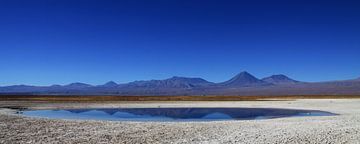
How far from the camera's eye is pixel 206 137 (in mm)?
17406

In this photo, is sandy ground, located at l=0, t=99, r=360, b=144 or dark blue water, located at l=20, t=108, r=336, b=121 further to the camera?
dark blue water, located at l=20, t=108, r=336, b=121

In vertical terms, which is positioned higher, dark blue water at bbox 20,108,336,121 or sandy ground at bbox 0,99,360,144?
dark blue water at bbox 20,108,336,121

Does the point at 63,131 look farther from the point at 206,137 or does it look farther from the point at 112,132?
the point at 206,137

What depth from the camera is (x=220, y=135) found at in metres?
18.0

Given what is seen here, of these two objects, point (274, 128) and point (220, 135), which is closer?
point (220, 135)

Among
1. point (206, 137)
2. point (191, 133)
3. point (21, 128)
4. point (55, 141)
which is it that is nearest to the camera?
point (55, 141)

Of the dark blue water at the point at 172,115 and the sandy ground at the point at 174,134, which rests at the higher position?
the dark blue water at the point at 172,115

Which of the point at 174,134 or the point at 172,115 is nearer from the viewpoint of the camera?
the point at 174,134

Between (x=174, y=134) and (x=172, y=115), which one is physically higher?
(x=172, y=115)

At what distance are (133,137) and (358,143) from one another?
8.64m

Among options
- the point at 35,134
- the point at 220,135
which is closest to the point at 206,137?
the point at 220,135

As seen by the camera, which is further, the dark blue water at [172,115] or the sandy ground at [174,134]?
the dark blue water at [172,115]

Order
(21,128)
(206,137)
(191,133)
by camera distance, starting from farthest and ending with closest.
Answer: (21,128) < (191,133) < (206,137)

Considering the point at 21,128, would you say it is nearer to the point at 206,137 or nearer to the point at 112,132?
the point at 112,132
